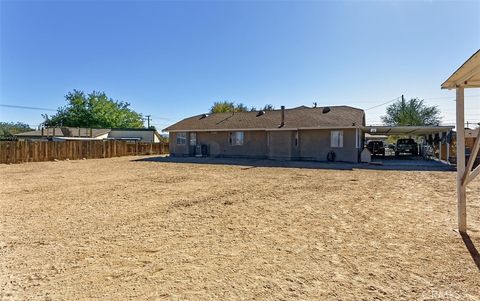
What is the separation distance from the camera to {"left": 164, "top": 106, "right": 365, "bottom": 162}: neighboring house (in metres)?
20.0

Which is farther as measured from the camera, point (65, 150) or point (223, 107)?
point (223, 107)

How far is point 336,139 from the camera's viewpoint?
2014 centimetres

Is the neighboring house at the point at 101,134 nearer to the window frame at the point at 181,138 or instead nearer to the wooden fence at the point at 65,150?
the wooden fence at the point at 65,150

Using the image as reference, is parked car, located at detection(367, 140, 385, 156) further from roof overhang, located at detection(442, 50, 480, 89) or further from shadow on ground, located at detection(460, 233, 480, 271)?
shadow on ground, located at detection(460, 233, 480, 271)

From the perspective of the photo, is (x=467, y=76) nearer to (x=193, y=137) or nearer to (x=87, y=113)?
(x=193, y=137)

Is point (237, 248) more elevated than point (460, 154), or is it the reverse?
point (460, 154)

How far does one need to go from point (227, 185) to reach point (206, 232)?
17.5 ft

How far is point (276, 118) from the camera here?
24.4m

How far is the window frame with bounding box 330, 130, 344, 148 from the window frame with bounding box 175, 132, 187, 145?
44.5 feet

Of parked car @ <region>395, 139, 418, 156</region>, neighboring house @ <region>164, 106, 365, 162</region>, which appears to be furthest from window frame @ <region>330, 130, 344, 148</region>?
parked car @ <region>395, 139, 418, 156</region>

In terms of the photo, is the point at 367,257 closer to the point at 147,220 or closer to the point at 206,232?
the point at 206,232

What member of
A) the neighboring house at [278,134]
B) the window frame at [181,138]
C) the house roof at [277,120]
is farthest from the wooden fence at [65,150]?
the window frame at [181,138]

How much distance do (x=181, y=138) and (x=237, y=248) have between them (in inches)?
949

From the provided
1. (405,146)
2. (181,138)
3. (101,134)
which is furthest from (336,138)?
(101,134)
